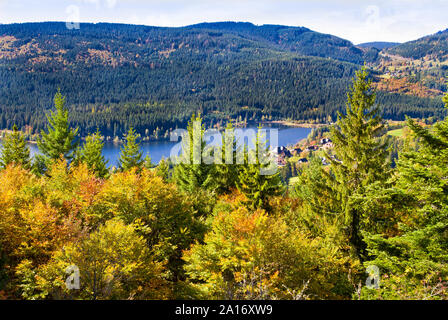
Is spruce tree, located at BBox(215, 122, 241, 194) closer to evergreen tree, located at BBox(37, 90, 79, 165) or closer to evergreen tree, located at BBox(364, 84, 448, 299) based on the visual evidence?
evergreen tree, located at BBox(37, 90, 79, 165)

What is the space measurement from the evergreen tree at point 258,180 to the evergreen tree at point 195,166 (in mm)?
6524

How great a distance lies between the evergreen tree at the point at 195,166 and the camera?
37.2 meters

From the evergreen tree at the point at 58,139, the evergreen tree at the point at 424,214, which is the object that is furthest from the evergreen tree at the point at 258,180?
the evergreen tree at the point at 58,139

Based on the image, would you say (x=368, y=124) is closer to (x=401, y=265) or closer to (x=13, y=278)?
(x=401, y=265)

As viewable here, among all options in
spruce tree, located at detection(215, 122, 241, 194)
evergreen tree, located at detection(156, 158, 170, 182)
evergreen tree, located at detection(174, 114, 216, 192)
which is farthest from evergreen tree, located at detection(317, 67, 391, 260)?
evergreen tree, located at detection(156, 158, 170, 182)

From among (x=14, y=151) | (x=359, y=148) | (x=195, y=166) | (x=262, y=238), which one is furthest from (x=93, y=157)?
(x=359, y=148)

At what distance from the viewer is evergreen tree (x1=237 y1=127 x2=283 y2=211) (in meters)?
31.4

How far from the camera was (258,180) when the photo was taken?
3162cm

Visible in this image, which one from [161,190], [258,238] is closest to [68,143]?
[161,190]

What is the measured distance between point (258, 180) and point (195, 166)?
9.01 meters

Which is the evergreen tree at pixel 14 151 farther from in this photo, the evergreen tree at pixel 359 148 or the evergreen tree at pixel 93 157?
the evergreen tree at pixel 359 148

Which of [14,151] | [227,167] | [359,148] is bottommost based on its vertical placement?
[227,167]

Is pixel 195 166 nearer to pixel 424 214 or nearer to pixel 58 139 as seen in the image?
pixel 58 139

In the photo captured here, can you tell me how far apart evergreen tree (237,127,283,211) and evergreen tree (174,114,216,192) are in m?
6.52
